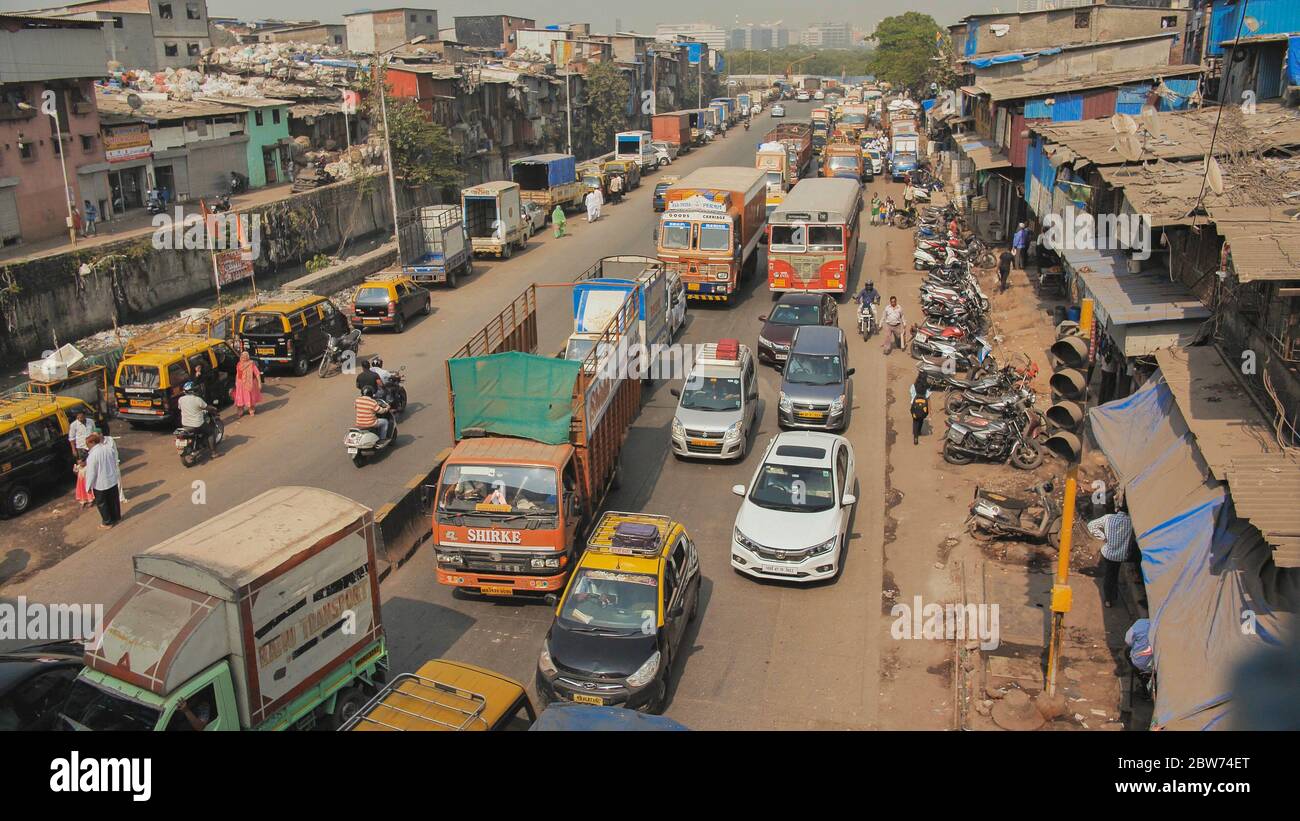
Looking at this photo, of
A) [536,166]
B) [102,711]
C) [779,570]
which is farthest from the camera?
[536,166]

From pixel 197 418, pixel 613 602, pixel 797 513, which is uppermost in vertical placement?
pixel 197 418

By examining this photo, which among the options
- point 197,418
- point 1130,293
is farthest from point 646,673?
point 197,418

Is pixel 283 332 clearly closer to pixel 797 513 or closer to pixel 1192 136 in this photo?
pixel 797 513

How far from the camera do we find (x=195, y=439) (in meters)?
19.2

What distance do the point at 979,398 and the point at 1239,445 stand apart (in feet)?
29.7

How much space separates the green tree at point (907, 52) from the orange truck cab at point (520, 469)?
76.3 m

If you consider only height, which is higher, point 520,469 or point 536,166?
point 536,166

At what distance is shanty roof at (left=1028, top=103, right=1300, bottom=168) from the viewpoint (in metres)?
16.8

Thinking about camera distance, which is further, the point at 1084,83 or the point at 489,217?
the point at 489,217

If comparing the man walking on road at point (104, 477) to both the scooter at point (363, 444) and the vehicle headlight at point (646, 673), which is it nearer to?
the scooter at point (363, 444)

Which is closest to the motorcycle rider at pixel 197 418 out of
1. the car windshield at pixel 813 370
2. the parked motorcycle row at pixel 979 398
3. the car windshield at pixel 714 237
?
the car windshield at pixel 813 370

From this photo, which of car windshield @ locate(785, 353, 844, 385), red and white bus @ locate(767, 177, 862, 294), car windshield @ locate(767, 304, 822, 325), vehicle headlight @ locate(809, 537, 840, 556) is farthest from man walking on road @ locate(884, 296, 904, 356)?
vehicle headlight @ locate(809, 537, 840, 556)

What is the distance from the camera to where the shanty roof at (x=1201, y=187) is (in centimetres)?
1260
